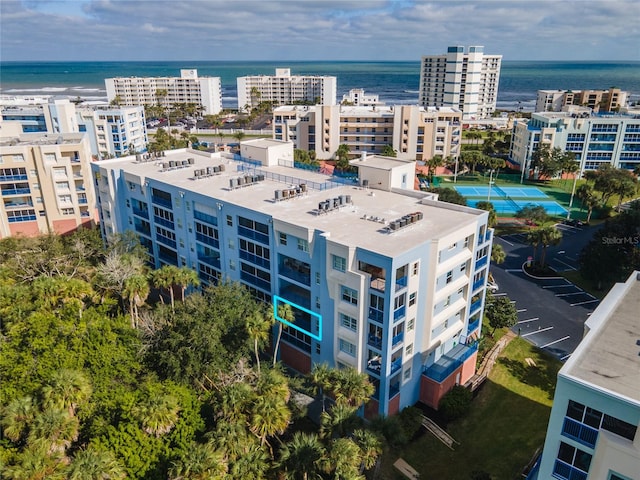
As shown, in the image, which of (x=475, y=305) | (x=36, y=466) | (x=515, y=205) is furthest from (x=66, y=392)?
(x=515, y=205)

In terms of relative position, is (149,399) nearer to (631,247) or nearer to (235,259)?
(235,259)

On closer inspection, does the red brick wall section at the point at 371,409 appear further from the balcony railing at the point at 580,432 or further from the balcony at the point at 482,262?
the balcony railing at the point at 580,432

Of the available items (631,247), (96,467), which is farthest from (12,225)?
(631,247)

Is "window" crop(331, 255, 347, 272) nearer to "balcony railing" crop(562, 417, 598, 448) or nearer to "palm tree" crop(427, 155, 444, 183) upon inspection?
"balcony railing" crop(562, 417, 598, 448)

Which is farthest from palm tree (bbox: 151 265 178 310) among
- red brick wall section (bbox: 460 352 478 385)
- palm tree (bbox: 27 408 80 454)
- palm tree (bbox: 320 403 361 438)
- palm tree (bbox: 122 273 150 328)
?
red brick wall section (bbox: 460 352 478 385)

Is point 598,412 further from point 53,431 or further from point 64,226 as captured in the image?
point 64,226
